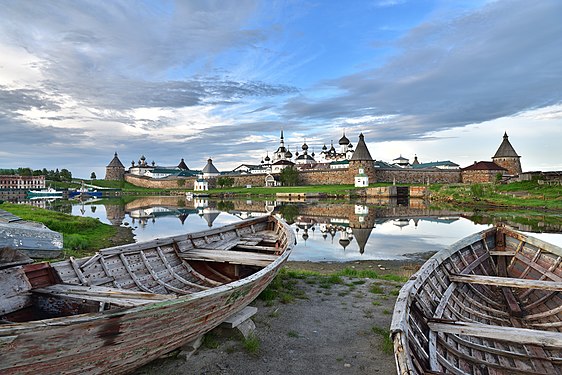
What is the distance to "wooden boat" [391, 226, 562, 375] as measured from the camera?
4.32 m

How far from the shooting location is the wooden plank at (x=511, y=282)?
6.39 m

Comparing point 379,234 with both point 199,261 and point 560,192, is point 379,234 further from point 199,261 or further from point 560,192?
point 560,192

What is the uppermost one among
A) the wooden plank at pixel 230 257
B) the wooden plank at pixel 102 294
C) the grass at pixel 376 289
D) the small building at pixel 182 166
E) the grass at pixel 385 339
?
the small building at pixel 182 166

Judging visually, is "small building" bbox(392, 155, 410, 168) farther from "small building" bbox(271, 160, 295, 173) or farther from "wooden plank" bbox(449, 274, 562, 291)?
"wooden plank" bbox(449, 274, 562, 291)

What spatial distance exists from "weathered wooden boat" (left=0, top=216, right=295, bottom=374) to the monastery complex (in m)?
70.2

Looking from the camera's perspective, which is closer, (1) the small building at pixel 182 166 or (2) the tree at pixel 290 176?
(2) the tree at pixel 290 176

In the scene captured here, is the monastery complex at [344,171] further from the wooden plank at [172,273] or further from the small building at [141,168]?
the wooden plank at [172,273]

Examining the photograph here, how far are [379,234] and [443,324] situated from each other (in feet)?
65.6

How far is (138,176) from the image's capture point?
124m

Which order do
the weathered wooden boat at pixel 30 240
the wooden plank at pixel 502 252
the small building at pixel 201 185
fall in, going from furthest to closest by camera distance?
the small building at pixel 201 185, the wooden plank at pixel 502 252, the weathered wooden boat at pixel 30 240

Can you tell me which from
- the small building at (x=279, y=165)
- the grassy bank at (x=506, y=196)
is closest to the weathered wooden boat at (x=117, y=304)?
the grassy bank at (x=506, y=196)

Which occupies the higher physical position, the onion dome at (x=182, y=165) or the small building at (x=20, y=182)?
the onion dome at (x=182, y=165)

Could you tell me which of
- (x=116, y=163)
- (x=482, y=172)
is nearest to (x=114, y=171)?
(x=116, y=163)

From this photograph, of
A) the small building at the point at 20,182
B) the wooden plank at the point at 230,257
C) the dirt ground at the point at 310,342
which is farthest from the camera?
the small building at the point at 20,182
